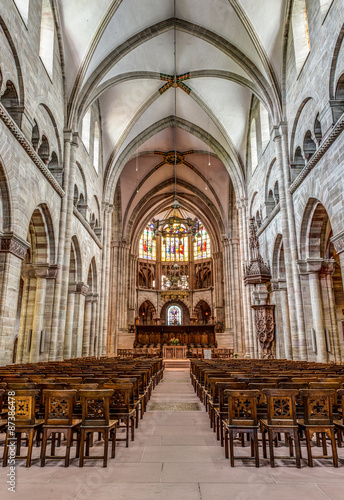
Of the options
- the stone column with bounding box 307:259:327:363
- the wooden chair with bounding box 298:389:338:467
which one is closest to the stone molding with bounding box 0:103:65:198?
the wooden chair with bounding box 298:389:338:467

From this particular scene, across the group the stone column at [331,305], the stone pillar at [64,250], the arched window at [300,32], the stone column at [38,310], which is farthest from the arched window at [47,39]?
the stone column at [331,305]

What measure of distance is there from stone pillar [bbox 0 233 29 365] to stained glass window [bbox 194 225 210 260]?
37.5 metres

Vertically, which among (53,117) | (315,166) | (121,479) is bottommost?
(121,479)

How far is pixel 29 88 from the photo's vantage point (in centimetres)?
1327

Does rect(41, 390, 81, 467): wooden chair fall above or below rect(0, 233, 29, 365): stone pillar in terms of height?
below

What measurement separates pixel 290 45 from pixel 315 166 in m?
6.86

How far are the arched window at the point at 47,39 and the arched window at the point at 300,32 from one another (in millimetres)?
10416

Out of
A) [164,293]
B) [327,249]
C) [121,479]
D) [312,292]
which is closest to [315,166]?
[327,249]

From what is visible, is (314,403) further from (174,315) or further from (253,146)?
(174,315)

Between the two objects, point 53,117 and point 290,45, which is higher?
point 290,45

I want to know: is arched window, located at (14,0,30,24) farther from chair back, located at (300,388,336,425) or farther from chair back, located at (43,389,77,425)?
chair back, located at (300,388,336,425)

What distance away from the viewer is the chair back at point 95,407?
4.85 metres

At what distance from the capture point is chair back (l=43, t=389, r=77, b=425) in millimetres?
4840

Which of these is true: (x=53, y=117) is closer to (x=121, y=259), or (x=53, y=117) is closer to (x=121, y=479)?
(x=121, y=479)
